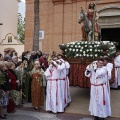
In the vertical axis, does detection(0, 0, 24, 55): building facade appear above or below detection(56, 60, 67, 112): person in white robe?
above

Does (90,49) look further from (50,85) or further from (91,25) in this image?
(50,85)

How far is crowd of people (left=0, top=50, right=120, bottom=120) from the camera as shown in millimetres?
7066

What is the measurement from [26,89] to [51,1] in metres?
9.71

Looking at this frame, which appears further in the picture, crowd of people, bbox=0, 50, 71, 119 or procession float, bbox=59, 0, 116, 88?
procession float, bbox=59, 0, 116, 88

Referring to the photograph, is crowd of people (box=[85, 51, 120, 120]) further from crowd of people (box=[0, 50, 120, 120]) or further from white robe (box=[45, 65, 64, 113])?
white robe (box=[45, 65, 64, 113])

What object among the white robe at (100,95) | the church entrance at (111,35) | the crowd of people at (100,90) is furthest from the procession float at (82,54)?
the church entrance at (111,35)

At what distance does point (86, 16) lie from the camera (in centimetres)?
1000

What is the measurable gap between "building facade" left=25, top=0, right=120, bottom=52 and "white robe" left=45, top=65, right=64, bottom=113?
8558mm

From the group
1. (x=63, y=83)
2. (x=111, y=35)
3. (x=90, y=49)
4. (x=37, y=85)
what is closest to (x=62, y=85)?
(x=63, y=83)

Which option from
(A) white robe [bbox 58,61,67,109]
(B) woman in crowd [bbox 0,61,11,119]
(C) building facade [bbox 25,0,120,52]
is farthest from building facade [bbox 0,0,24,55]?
(B) woman in crowd [bbox 0,61,11,119]

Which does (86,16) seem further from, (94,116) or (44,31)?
(44,31)

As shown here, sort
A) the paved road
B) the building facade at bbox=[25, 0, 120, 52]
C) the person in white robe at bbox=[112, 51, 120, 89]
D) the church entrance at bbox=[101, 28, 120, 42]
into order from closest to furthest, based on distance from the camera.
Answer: the paved road < the person in white robe at bbox=[112, 51, 120, 89] < the building facade at bbox=[25, 0, 120, 52] < the church entrance at bbox=[101, 28, 120, 42]

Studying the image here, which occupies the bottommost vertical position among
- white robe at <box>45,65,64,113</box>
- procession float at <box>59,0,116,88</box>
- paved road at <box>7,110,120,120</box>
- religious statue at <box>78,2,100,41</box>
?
paved road at <box>7,110,120,120</box>

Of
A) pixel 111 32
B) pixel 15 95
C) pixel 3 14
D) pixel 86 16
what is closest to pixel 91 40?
pixel 86 16
